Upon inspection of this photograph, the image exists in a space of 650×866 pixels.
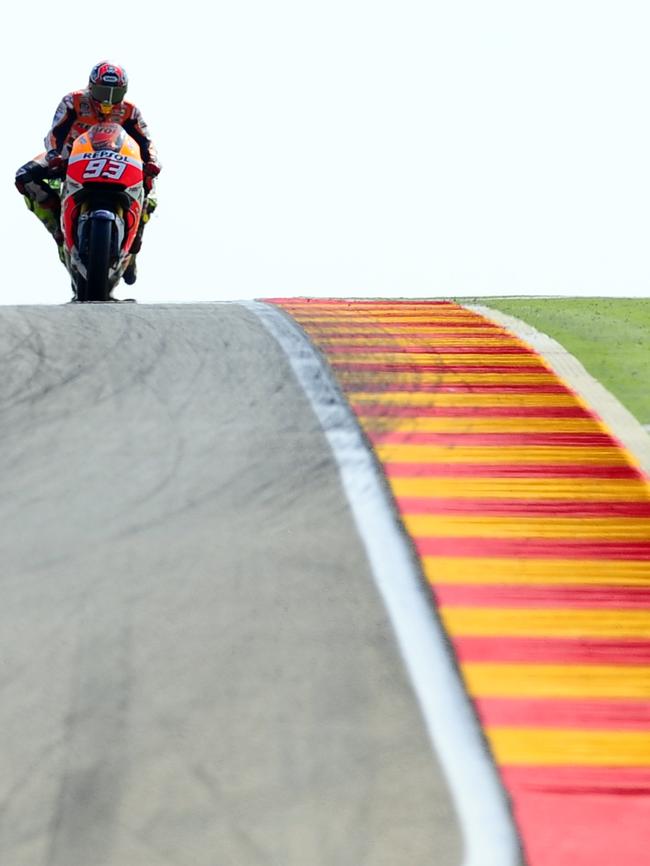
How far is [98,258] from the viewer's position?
8500mm

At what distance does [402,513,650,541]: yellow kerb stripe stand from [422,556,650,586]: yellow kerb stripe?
0.17 metres

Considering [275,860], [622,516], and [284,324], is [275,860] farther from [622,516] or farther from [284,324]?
[284,324]

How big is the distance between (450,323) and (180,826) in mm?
4785

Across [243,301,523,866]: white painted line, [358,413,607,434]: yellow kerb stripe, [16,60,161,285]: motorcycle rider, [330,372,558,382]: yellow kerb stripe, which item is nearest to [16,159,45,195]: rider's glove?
[16,60,161,285]: motorcycle rider

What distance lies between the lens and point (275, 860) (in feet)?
9.13

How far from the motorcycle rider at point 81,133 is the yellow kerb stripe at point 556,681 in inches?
262

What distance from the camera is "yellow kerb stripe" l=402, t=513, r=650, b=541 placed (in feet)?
13.9

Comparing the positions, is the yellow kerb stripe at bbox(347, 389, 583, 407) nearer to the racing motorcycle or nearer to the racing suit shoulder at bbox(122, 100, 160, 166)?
the racing motorcycle

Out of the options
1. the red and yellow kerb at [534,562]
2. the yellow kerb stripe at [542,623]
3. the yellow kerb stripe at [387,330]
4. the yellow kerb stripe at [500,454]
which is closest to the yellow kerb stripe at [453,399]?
the red and yellow kerb at [534,562]

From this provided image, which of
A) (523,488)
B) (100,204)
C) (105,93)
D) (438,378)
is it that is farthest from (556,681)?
(105,93)

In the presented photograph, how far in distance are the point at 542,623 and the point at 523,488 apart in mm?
965

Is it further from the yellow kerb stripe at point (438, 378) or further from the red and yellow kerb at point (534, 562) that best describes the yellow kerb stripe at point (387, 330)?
the yellow kerb stripe at point (438, 378)

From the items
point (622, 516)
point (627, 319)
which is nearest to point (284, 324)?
point (627, 319)

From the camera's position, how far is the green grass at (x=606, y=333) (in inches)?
236
